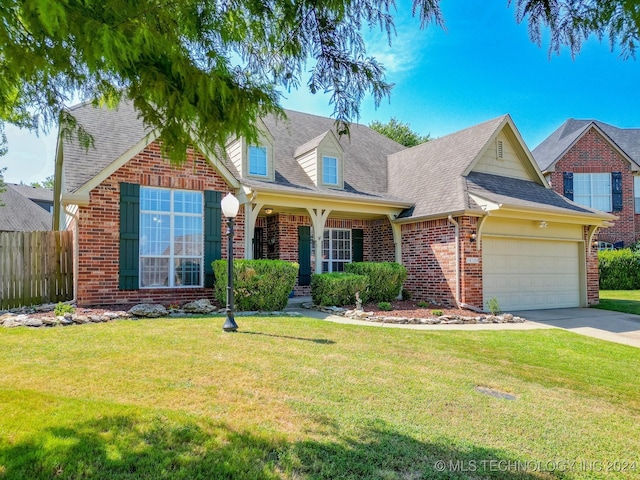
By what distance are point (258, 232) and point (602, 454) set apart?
1189 centimetres

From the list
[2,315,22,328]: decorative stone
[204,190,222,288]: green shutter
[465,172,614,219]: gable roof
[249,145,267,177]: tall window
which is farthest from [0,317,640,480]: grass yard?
[249,145,267,177]: tall window

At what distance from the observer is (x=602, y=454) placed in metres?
3.38

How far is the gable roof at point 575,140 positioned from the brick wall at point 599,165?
0.26m

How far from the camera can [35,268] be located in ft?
31.8

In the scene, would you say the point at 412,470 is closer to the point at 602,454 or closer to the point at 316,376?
the point at 602,454

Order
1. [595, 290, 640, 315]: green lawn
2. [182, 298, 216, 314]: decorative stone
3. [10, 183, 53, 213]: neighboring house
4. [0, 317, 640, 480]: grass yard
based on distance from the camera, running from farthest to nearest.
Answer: [10, 183, 53, 213]: neighboring house, [595, 290, 640, 315]: green lawn, [182, 298, 216, 314]: decorative stone, [0, 317, 640, 480]: grass yard

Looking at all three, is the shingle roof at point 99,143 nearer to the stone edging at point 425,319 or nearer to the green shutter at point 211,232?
the green shutter at point 211,232

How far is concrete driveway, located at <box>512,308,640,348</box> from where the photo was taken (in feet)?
29.5

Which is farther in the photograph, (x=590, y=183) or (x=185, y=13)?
(x=590, y=183)

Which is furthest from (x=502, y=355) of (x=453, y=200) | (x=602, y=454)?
(x=453, y=200)

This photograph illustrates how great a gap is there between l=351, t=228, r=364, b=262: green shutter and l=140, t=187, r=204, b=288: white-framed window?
607 centimetres

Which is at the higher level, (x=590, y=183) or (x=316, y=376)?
(x=590, y=183)

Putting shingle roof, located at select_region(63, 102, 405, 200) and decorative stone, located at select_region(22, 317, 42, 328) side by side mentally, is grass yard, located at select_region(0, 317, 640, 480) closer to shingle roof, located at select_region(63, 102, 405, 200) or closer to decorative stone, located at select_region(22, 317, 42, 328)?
decorative stone, located at select_region(22, 317, 42, 328)

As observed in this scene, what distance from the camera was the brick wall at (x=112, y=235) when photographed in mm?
9086
